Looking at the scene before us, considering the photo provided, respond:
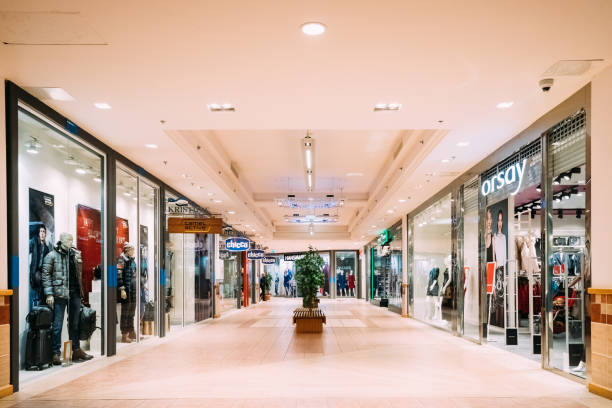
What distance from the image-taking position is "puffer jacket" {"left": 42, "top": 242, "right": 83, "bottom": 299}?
686 cm

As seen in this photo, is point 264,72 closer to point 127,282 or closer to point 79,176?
point 79,176

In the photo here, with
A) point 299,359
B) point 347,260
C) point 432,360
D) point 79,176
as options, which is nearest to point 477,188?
point 432,360

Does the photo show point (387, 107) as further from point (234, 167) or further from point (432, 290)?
point (432, 290)

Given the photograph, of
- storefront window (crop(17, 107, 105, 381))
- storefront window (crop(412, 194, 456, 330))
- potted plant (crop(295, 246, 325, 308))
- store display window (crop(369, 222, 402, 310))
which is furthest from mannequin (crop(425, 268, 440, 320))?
storefront window (crop(17, 107, 105, 381))

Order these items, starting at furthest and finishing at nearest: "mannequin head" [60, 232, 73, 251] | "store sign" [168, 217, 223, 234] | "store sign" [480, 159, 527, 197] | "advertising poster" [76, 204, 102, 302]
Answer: "store sign" [168, 217, 223, 234]
"store sign" [480, 159, 527, 197]
"advertising poster" [76, 204, 102, 302]
"mannequin head" [60, 232, 73, 251]

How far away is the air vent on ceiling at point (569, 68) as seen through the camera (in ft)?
17.3

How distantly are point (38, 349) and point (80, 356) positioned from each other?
118cm

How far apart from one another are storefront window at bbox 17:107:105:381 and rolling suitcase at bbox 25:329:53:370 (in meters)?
0.01

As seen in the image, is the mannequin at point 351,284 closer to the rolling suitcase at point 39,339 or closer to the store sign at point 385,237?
the store sign at point 385,237

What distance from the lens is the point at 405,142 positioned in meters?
10.3

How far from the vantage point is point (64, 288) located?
729cm

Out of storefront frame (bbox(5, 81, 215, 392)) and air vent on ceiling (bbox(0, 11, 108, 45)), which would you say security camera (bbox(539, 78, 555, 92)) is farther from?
storefront frame (bbox(5, 81, 215, 392))

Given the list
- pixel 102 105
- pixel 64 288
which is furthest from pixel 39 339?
pixel 102 105

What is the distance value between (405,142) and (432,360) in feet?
12.9
